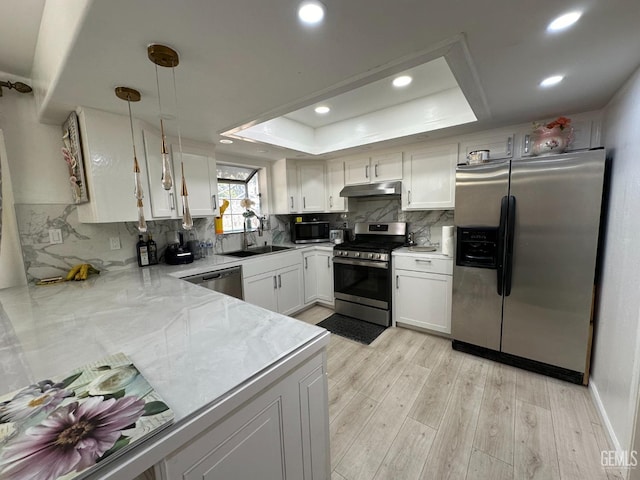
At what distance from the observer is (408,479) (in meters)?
1.33

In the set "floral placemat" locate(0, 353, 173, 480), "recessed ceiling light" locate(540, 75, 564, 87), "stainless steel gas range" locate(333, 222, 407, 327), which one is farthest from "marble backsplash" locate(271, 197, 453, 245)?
"floral placemat" locate(0, 353, 173, 480)

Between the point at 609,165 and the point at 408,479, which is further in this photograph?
the point at 609,165

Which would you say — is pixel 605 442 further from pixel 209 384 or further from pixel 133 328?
pixel 133 328

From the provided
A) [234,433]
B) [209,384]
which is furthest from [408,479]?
[209,384]

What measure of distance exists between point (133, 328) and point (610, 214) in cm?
295

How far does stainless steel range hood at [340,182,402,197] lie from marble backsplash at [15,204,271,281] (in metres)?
2.22

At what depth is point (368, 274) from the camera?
3.05m

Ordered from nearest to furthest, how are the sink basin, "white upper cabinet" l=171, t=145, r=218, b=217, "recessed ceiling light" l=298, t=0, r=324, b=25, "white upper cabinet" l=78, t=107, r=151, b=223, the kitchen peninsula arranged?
the kitchen peninsula < "recessed ceiling light" l=298, t=0, r=324, b=25 < "white upper cabinet" l=78, t=107, r=151, b=223 < "white upper cabinet" l=171, t=145, r=218, b=217 < the sink basin

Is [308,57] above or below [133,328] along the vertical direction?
above

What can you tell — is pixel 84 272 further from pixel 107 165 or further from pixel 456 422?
pixel 456 422

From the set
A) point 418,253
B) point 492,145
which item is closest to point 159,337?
point 418,253

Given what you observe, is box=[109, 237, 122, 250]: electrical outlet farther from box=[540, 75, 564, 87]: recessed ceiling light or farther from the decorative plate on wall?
box=[540, 75, 564, 87]: recessed ceiling light

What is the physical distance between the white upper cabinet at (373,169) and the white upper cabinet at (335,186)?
9 centimetres

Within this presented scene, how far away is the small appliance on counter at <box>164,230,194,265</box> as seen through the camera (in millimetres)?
2457
